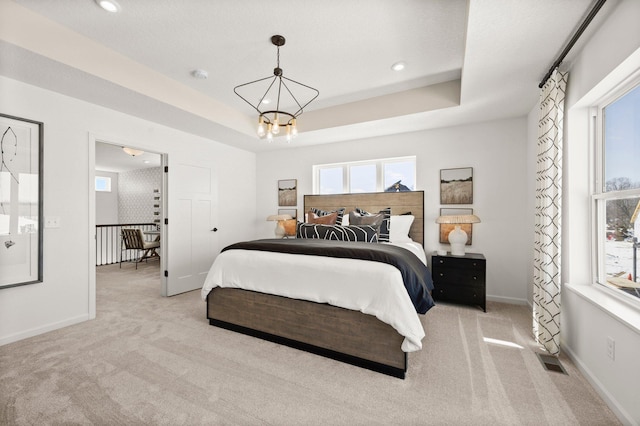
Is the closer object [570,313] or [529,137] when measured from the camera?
[570,313]

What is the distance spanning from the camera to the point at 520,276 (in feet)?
11.5

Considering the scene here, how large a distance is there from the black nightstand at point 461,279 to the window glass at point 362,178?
1.55 meters

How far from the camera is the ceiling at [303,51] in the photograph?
1957 millimetres

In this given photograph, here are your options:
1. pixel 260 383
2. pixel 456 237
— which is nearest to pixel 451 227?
pixel 456 237

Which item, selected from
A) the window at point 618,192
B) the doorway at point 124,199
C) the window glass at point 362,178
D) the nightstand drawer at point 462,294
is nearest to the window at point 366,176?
the window glass at point 362,178

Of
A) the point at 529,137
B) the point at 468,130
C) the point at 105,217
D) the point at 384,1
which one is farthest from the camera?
the point at 105,217

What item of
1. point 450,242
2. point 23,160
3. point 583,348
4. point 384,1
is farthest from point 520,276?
point 23,160

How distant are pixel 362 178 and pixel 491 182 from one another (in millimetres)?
1818

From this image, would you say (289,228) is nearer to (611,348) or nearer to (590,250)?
(590,250)

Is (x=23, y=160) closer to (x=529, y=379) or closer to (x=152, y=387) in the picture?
(x=152, y=387)

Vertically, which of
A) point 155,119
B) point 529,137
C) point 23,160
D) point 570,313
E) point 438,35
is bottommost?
point 570,313

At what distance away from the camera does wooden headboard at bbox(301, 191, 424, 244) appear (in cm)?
398

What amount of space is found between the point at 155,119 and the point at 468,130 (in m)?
4.15

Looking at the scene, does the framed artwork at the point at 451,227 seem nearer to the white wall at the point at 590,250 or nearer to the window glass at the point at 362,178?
the window glass at the point at 362,178
